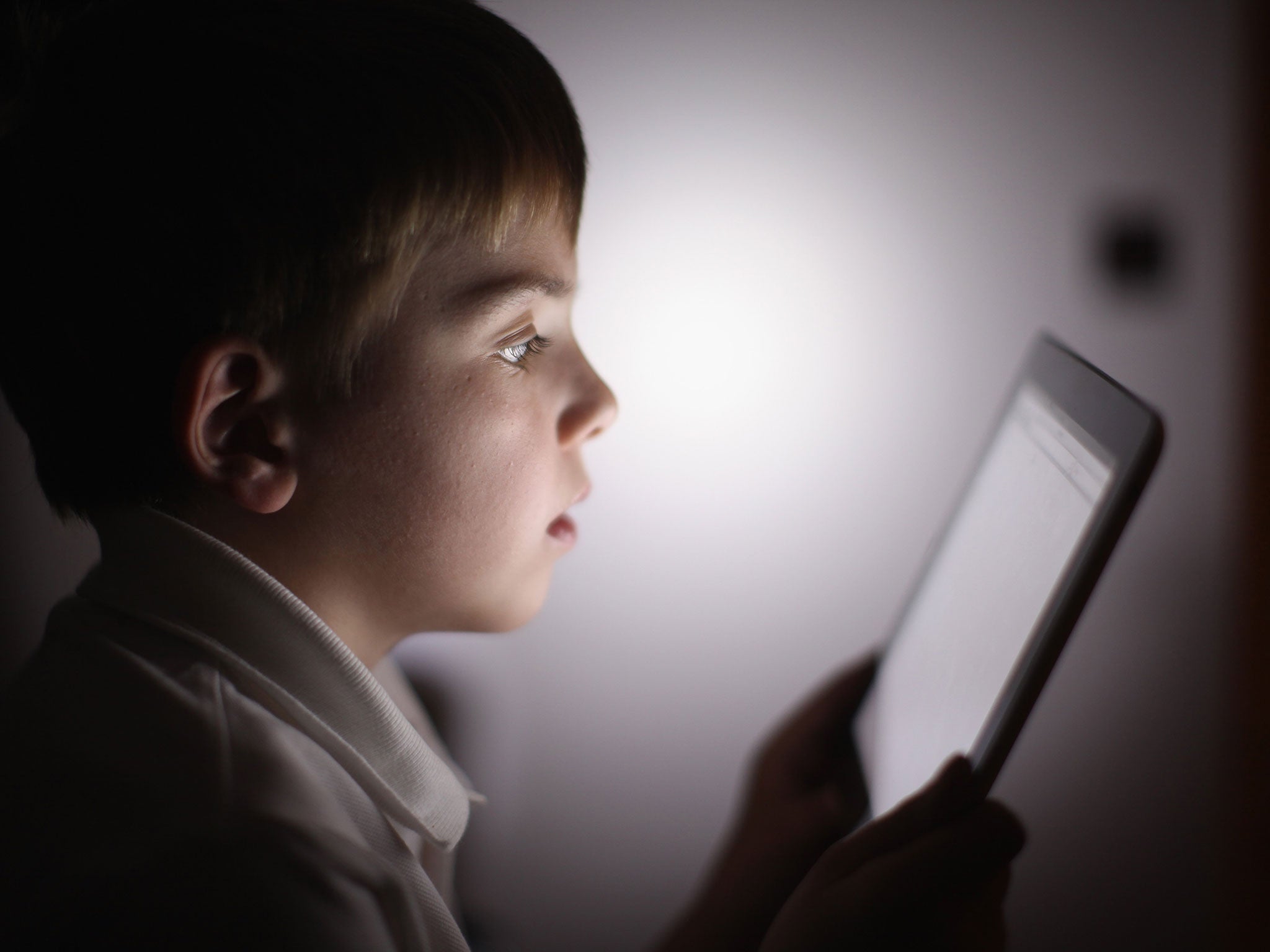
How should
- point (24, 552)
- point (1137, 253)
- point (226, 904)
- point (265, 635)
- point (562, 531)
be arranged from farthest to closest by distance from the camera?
point (1137, 253)
point (24, 552)
point (562, 531)
point (265, 635)
point (226, 904)

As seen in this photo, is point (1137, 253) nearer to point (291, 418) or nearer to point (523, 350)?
point (523, 350)

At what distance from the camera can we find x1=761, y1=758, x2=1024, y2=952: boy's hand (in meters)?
0.40

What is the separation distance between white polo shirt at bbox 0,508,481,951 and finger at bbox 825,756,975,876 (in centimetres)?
21

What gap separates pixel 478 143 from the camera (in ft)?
1.69

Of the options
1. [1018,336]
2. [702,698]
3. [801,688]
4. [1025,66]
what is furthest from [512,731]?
[1025,66]

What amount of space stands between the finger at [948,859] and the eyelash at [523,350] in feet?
1.15

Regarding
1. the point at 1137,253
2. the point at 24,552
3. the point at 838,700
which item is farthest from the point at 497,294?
the point at 1137,253

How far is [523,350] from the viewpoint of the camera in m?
0.55

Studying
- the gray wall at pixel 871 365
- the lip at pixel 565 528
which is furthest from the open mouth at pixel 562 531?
the gray wall at pixel 871 365

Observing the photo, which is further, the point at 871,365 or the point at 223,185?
the point at 871,365

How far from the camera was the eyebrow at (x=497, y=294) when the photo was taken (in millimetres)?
512

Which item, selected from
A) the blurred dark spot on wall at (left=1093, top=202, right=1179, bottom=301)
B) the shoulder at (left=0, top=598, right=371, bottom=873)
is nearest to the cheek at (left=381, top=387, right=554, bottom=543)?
the shoulder at (left=0, top=598, right=371, bottom=873)

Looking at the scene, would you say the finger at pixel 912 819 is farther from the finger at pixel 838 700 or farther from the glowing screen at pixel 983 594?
the finger at pixel 838 700

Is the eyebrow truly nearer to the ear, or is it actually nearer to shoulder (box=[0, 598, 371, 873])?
the ear
